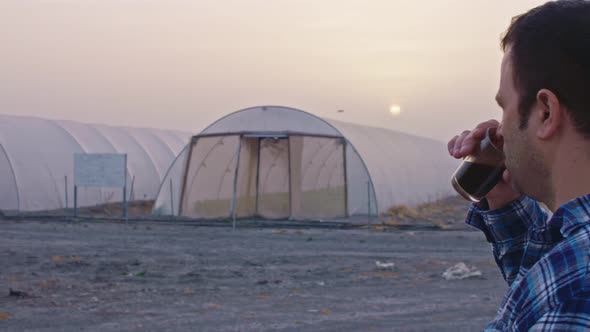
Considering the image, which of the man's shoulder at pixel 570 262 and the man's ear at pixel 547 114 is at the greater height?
the man's ear at pixel 547 114

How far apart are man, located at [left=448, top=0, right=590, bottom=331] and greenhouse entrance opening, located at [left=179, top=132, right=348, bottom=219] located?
68.8 feet

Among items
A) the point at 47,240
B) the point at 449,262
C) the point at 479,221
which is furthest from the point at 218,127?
the point at 479,221

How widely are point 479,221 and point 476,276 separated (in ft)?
30.4

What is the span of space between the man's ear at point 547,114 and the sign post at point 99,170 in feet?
75.2

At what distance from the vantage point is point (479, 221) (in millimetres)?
2432

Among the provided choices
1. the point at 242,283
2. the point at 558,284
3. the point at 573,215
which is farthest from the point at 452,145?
the point at 242,283

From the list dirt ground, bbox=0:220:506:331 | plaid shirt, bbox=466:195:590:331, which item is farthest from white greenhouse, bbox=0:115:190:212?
plaid shirt, bbox=466:195:590:331

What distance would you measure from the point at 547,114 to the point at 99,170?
76.8ft

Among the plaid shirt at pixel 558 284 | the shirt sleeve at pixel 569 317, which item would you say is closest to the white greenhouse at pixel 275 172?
the plaid shirt at pixel 558 284

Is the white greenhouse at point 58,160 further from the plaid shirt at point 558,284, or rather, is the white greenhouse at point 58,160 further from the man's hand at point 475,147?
the plaid shirt at point 558,284

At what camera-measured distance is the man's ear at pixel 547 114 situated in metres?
1.44

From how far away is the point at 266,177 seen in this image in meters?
24.2

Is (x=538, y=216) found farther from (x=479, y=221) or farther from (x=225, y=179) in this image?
(x=225, y=179)

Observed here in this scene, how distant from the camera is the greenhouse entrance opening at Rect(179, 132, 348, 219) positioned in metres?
23.2
